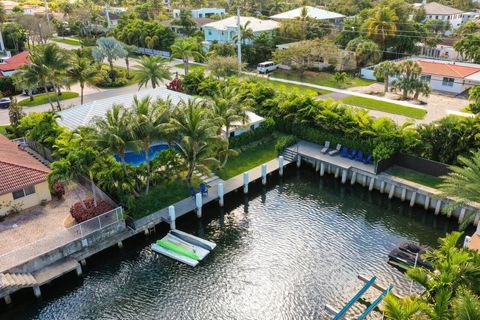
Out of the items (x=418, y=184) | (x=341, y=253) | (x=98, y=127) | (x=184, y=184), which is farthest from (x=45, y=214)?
(x=418, y=184)

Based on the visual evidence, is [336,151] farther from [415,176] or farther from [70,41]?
[70,41]

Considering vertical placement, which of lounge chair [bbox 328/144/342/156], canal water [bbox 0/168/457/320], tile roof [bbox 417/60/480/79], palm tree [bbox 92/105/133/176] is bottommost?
canal water [bbox 0/168/457/320]

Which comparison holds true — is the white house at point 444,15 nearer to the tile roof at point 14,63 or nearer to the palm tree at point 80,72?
the palm tree at point 80,72

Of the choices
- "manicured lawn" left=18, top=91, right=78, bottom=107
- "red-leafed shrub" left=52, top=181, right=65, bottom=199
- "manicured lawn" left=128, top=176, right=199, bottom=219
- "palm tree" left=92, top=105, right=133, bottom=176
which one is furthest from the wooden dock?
"manicured lawn" left=18, top=91, right=78, bottom=107

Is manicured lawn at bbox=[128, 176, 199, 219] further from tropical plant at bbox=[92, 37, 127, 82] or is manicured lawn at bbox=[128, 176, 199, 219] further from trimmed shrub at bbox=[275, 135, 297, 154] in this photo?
tropical plant at bbox=[92, 37, 127, 82]

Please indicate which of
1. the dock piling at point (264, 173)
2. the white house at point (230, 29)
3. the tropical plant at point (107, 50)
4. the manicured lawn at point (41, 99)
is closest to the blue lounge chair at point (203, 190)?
the dock piling at point (264, 173)
